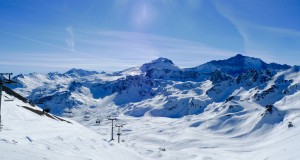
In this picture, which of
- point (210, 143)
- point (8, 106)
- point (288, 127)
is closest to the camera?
point (8, 106)

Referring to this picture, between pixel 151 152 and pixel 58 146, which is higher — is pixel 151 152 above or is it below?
below

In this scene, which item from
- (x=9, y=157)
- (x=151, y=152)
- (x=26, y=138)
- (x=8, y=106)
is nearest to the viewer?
(x=9, y=157)

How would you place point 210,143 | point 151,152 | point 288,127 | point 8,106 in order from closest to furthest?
point 8,106, point 151,152, point 288,127, point 210,143

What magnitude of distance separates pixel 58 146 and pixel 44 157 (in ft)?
27.3

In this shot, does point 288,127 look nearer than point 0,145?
No

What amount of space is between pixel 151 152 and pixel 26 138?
81.4 meters

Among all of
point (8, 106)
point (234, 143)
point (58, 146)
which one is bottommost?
point (234, 143)

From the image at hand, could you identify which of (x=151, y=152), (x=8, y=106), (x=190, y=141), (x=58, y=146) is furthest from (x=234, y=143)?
(x=58, y=146)

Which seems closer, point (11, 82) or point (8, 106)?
point (11, 82)

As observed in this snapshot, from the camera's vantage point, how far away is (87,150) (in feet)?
115

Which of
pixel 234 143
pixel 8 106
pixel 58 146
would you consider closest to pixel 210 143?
pixel 234 143

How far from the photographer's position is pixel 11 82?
99.1 feet

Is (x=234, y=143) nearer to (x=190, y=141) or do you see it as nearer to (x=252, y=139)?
(x=252, y=139)

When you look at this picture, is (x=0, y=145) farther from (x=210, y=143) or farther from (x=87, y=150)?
Answer: (x=210, y=143)
